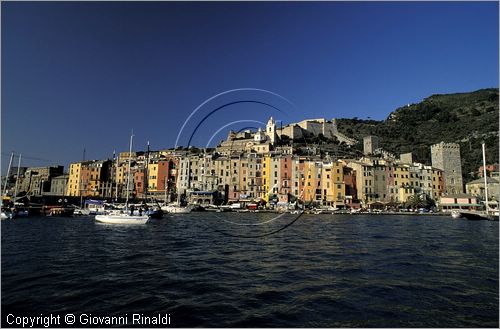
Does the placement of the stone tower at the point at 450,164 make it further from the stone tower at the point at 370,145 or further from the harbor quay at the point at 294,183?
→ the stone tower at the point at 370,145

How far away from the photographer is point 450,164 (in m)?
91.3

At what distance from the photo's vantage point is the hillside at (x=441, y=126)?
398ft

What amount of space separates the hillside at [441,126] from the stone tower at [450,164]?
1848cm

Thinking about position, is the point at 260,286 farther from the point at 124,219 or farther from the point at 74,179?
the point at 74,179

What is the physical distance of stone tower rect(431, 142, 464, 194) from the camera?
8875 cm

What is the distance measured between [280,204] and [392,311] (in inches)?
2669

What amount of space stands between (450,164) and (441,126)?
68447 mm

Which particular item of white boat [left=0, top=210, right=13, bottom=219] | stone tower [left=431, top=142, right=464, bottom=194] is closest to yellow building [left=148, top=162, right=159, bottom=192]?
white boat [left=0, top=210, right=13, bottom=219]

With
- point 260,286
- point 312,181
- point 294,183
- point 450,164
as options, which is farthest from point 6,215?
point 450,164

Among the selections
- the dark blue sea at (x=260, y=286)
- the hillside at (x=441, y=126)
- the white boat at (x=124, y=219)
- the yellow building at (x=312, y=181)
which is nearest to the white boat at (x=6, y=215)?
the white boat at (x=124, y=219)

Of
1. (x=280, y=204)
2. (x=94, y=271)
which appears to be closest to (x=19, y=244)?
(x=94, y=271)

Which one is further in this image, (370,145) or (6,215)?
(370,145)

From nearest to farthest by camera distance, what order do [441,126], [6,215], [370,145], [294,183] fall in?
[6,215]
[294,183]
[370,145]
[441,126]

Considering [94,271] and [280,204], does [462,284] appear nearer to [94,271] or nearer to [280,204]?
[94,271]
